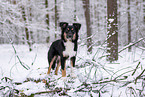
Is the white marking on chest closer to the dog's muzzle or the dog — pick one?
the dog

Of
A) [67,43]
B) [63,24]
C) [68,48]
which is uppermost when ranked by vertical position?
[63,24]

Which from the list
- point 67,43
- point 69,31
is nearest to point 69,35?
point 69,31

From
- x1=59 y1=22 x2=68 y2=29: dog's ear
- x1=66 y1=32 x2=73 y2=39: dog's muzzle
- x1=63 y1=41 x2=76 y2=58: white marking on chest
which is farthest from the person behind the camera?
x1=63 y1=41 x2=76 y2=58: white marking on chest

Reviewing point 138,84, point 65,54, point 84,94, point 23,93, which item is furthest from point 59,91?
point 138,84

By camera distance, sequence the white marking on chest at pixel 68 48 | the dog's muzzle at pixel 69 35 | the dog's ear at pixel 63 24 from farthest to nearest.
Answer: the white marking on chest at pixel 68 48 → the dog's ear at pixel 63 24 → the dog's muzzle at pixel 69 35

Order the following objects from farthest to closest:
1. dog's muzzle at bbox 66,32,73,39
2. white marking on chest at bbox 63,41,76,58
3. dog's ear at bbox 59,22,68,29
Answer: white marking on chest at bbox 63,41,76,58
dog's ear at bbox 59,22,68,29
dog's muzzle at bbox 66,32,73,39

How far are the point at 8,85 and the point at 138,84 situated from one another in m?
2.55

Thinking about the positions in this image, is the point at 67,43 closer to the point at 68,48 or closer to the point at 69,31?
the point at 68,48

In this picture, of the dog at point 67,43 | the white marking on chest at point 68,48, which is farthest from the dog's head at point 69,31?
the white marking on chest at point 68,48

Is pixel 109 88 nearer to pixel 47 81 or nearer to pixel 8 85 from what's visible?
pixel 47 81

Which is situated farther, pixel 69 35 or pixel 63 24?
pixel 63 24

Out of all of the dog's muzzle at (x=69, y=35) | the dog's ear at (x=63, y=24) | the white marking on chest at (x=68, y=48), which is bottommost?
the white marking on chest at (x=68, y=48)

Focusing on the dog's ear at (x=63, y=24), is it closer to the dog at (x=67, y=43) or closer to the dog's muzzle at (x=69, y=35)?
the dog at (x=67, y=43)

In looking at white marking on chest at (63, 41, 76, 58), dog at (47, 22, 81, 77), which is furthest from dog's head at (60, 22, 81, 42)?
white marking on chest at (63, 41, 76, 58)
